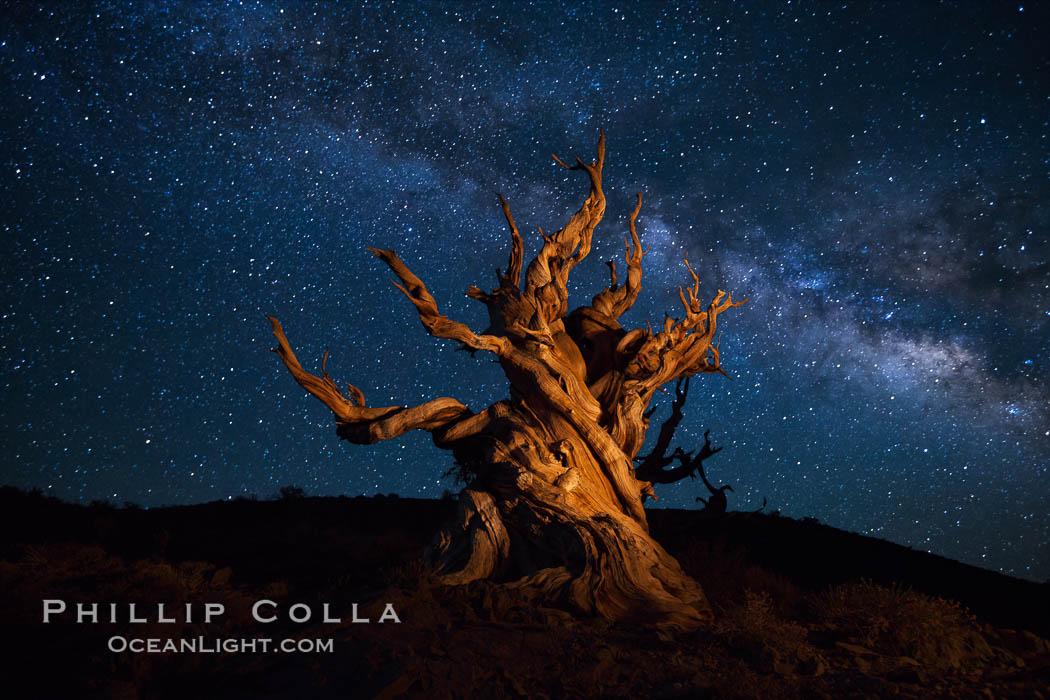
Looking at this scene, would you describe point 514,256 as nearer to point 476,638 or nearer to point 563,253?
point 563,253

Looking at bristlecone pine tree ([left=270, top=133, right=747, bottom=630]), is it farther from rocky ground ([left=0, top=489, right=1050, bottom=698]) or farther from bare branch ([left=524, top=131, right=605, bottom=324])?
rocky ground ([left=0, top=489, right=1050, bottom=698])

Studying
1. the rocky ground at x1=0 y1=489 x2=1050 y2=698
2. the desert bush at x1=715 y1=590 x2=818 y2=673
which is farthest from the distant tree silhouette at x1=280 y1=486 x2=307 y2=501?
the desert bush at x1=715 y1=590 x2=818 y2=673

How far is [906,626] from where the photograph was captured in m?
6.12

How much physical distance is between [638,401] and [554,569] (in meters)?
3.56

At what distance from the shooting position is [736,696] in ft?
13.8

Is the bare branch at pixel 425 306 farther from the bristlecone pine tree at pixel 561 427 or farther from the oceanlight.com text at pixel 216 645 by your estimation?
the oceanlight.com text at pixel 216 645

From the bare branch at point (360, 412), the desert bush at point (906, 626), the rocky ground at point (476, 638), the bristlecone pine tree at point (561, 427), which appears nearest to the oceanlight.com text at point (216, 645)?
the rocky ground at point (476, 638)

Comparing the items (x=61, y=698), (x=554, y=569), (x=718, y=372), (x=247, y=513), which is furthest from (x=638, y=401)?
(x=247, y=513)

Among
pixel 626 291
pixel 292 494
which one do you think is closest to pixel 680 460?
pixel 626 291

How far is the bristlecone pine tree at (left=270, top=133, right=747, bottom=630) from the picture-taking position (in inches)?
274

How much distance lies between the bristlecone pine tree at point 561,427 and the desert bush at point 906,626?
163 cm

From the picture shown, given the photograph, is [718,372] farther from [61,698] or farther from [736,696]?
[61,698]

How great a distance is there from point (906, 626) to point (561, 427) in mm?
4912

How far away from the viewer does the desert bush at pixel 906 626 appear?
5.80 meters
